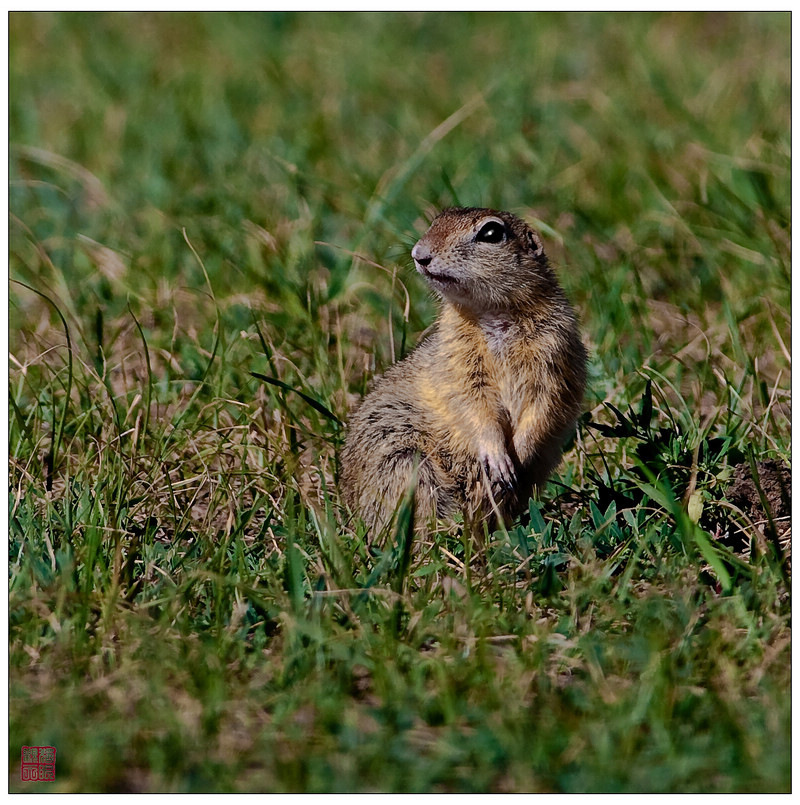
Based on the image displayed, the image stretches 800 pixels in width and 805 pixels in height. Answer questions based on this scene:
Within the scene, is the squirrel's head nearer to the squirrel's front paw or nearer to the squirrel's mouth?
the squirrel's mouth

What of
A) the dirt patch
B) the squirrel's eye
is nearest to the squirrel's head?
the squirrel's eye

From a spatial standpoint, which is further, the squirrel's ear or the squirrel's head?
the squirrel's ear

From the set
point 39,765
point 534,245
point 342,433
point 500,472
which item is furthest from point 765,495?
point 39,765

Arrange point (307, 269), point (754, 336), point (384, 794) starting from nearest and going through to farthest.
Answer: point (384, 794)
point (754, 336)
point (307, 269)

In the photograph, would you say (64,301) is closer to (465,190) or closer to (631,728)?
(465,190)

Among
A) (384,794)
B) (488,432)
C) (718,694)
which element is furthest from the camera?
(488,432)

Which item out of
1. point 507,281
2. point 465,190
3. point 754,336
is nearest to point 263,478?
point 507,281
